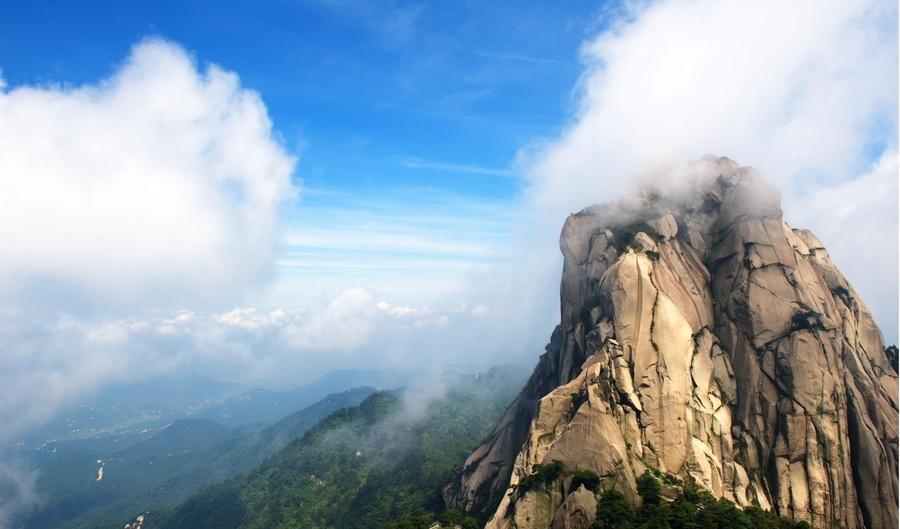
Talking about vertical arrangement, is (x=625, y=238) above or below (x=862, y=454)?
above

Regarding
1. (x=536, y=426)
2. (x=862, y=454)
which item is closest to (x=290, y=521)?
(x=536, y=426)

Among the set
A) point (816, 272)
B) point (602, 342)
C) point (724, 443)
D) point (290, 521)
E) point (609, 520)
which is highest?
point (816, 272)

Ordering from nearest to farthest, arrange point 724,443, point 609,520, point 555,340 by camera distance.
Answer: point 609,520 < point 724,443 < point 555,340

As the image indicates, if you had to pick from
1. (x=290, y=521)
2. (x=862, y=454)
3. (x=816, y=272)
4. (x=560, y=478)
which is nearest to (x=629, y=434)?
(x=560, y=478)

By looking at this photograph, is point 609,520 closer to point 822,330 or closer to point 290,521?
point 822,330

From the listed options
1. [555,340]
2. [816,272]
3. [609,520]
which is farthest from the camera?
[555,340]

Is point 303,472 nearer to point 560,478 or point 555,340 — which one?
point 555,340

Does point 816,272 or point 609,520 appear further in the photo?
point 816,272
